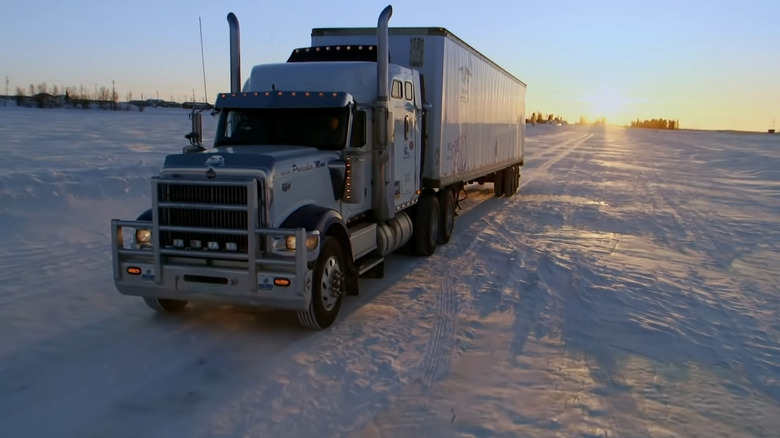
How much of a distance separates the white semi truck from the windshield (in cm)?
1

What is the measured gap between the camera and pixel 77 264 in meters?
8.72

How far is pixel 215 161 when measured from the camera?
6.12 m

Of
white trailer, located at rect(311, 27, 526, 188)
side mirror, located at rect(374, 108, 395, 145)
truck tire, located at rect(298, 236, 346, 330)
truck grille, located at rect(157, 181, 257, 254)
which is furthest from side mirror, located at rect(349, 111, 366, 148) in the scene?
white trailer, located at rect(311, 27, 526, 188)

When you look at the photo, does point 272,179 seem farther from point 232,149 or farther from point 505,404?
point 505,404

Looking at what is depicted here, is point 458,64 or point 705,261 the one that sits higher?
point 458,64

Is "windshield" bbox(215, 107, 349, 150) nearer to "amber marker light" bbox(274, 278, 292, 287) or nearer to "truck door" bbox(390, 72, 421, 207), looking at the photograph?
"truck door" bbox(390, 72, 421, 207)

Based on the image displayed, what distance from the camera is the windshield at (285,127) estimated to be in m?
7.39

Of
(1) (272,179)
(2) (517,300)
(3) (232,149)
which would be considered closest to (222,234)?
(1) (272,179)

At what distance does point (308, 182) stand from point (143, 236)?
5.90 ft

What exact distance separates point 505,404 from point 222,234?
3.15 meters

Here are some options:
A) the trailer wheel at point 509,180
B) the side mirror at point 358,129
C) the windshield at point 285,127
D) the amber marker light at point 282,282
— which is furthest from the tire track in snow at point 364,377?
the trailer wheel at point 509,180

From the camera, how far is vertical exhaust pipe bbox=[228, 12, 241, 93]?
28.1 feet

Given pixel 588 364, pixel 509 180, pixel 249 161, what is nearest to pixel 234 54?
pixel 249 161

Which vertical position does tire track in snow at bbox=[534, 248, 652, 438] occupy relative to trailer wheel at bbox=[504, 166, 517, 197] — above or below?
below
